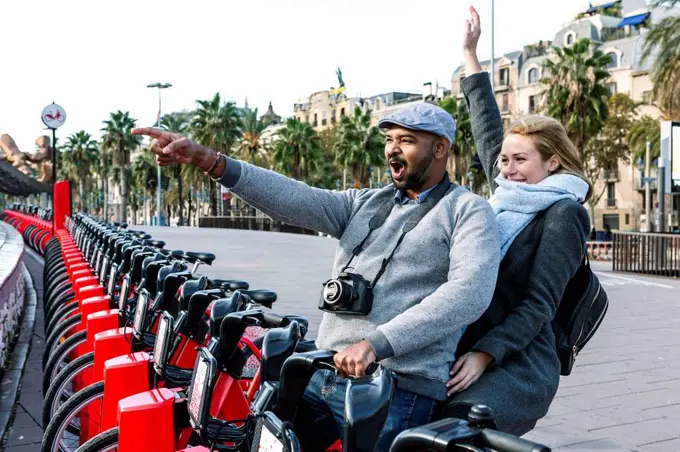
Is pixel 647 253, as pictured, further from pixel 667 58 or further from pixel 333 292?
pixel 333 292

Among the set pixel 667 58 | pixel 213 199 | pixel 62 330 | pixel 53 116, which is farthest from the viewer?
pixel 213 199

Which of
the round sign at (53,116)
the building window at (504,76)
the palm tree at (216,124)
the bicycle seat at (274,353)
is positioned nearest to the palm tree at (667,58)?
the round sign at (53,116)

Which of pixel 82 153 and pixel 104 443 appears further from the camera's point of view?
pixel 82 153

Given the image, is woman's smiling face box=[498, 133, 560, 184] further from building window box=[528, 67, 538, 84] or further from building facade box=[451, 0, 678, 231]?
building window box=[528, 67, 538, 84]

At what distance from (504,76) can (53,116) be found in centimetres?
6045

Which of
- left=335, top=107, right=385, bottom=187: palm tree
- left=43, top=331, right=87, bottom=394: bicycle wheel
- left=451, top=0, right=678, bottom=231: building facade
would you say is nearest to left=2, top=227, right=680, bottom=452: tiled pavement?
left=43, top=331, right=87, bottom=394: bicycle wheel

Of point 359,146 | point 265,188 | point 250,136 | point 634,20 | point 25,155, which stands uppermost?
point 634,20

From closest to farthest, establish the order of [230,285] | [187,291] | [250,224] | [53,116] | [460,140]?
[187,291]
[230,285]
[53,116]
[250,224]
[460,140]

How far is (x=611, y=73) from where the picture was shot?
192 ft

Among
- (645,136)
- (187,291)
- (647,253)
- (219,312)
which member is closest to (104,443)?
(219,312)

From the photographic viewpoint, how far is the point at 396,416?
213 cm

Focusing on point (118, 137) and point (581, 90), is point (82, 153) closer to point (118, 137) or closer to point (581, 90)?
point (118, 137)

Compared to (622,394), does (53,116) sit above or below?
above

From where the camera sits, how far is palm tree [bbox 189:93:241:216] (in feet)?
179
